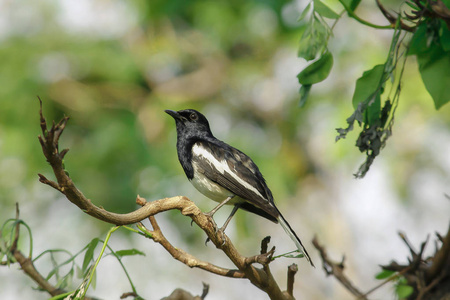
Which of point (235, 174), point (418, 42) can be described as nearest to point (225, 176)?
point (235, 174)

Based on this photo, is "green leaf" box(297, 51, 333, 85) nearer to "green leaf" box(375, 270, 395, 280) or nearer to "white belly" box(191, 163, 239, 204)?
"green leaf" box(375, 270, 395, 280)

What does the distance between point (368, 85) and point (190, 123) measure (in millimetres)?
2217

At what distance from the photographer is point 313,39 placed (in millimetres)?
2041

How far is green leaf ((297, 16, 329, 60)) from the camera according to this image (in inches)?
80.0

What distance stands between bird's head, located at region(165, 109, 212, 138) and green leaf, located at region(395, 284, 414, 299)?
2.11 metres

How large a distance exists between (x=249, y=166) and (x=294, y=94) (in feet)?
15.9

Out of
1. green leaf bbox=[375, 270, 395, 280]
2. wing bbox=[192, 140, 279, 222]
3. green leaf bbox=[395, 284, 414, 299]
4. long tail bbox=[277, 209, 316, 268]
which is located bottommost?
green leaf bbox=[395, 284, 414, 299]

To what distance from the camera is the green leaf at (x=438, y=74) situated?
1846 mm

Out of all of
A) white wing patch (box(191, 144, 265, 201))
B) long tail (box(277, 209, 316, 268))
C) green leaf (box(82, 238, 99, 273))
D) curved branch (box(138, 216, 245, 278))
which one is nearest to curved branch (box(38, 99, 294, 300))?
curved branch (box(138, 216, 245, 278))

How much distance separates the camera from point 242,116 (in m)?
9.01

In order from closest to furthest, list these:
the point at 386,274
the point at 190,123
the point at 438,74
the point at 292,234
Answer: the point at 438,74 < the point at 386,274 < the point at 292,234 < the point at 190,123

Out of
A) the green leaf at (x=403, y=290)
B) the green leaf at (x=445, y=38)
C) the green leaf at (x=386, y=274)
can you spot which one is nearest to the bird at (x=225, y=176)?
the green leaf at (x=386, y=274)

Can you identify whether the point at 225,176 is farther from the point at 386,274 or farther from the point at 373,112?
the point at 373,112

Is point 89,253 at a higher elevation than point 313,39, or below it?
below
